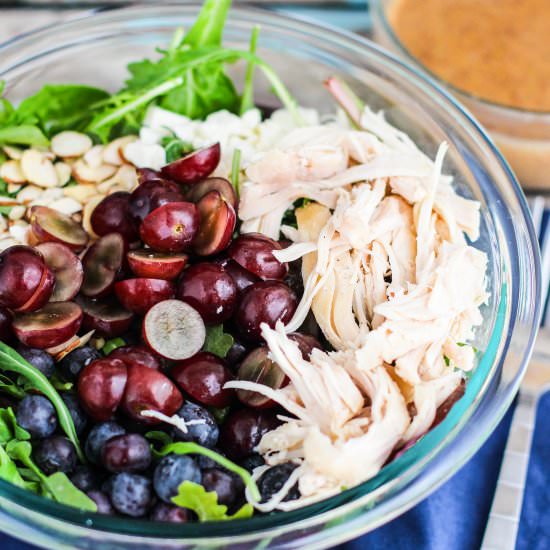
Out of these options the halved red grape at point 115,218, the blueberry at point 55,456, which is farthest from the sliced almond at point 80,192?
the blueberry at point 55,456

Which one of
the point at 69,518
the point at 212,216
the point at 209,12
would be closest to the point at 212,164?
the point at 212,216

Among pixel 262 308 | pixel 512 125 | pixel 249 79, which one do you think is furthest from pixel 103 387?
pixel 512 125

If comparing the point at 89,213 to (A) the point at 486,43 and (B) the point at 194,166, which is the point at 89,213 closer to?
(B) the point at 194,166

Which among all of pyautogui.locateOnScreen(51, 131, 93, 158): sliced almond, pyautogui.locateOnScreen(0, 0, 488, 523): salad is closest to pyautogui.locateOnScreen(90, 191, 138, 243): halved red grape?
pyautogui.locateOnScreen(0, 0, 488, 523): salad

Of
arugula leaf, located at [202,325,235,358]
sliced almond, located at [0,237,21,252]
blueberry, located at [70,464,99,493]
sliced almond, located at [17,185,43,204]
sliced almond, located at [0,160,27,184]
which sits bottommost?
blueberry, located at [70,464,99,493]

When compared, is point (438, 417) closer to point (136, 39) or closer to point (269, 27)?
point (269, 27)

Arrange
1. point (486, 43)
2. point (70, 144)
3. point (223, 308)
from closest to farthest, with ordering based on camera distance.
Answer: point (223, 308)
point (70, 144)
point (486, 43)

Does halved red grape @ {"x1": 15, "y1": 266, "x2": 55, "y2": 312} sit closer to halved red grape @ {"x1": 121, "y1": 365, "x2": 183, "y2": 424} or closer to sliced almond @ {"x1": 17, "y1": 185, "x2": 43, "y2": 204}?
halved red grape @ {"x1": 121, "y1": 365, "x2": 183, "y2": 424}
